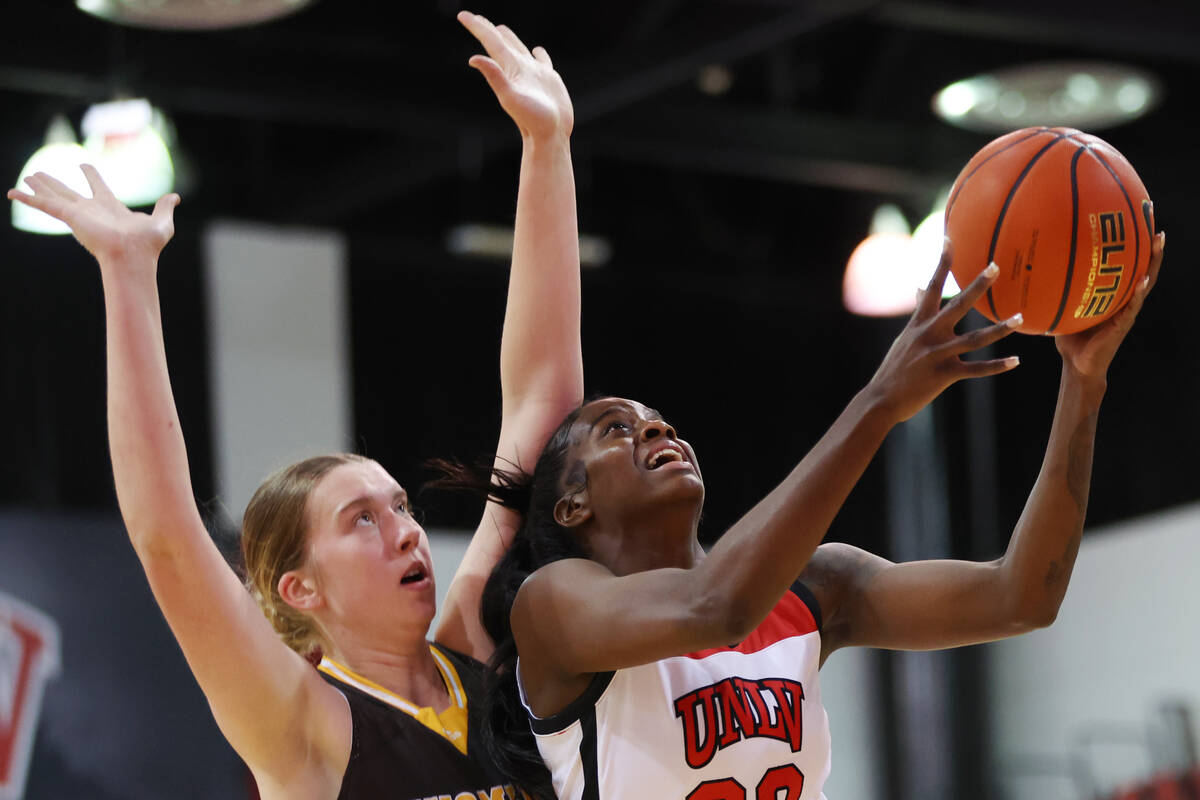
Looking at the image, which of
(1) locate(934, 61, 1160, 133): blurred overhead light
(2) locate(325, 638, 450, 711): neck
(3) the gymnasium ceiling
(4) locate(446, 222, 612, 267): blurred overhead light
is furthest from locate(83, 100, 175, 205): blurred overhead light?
(2) locate(325, 638, 450, 711): neck

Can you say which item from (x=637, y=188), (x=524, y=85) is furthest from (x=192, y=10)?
(x=637, y=188)

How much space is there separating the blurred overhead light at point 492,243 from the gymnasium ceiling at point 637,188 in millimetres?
105

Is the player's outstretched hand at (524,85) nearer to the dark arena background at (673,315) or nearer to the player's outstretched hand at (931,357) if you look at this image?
the player's outstretched hand at (931,357)

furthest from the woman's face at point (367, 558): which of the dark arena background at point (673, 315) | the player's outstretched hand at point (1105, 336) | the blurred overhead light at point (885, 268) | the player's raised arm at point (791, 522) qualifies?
the blurred overhead light at point (885, 268)

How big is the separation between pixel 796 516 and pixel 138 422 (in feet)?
3.10

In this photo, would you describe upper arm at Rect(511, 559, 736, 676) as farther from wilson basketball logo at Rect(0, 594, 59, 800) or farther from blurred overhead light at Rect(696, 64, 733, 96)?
blurred overhead light at Rect(696, 64, 733, 96)

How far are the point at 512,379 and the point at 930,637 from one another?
3.00 feet

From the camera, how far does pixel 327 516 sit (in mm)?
2990

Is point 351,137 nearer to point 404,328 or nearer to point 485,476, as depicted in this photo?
point 404,328

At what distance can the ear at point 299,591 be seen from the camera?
9.80 ft

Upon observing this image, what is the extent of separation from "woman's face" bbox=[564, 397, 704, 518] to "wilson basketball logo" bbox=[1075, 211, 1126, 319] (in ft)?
2.12

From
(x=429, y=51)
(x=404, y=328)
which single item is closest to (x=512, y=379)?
(x=429, y=51)

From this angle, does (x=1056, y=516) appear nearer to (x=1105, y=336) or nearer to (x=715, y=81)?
(x=1105, y=336)

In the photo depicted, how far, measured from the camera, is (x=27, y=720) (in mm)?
7406
